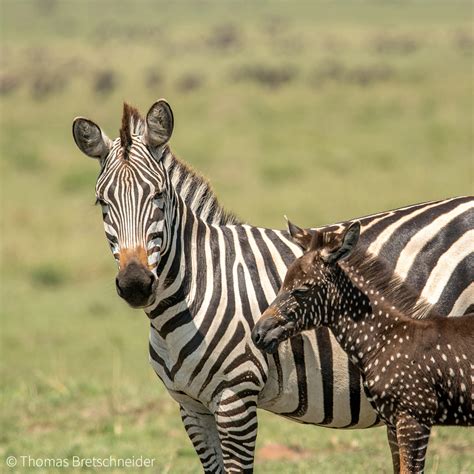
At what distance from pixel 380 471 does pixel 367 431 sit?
2015 mm

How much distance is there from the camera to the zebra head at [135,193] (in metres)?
5.62

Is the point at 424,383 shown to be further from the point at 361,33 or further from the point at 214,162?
the point at 361,33

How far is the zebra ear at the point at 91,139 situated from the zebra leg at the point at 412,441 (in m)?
2.27

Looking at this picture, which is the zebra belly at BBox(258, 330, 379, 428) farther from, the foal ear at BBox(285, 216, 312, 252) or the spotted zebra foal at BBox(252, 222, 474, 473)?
the foal ear at BBox(285, 216, 312, 252)

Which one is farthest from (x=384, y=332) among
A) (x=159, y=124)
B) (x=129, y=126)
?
(x=129, y=126)

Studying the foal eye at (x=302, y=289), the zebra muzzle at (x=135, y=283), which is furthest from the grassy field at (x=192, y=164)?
the zebra muzzle at (x=135, y=283)

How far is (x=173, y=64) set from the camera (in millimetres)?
42344

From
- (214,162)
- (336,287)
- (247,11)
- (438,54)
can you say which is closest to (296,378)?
(336,287)

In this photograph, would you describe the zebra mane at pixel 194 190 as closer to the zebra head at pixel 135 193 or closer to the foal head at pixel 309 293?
the zebra head at pixel 135 193

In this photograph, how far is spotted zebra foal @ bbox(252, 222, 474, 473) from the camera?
5434mm

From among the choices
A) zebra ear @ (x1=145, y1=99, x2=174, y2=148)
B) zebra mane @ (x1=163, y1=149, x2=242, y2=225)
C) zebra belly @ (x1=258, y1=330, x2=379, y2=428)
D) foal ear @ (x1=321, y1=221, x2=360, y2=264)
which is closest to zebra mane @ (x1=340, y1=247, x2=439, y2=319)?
foal ear @ (x1=321, y1=221, x2=360, y2=264)

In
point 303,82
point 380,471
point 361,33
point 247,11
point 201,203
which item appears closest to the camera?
point 201,203

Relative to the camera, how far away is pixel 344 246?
5.56 m

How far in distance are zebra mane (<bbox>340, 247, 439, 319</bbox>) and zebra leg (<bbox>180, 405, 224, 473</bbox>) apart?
1273 mm
